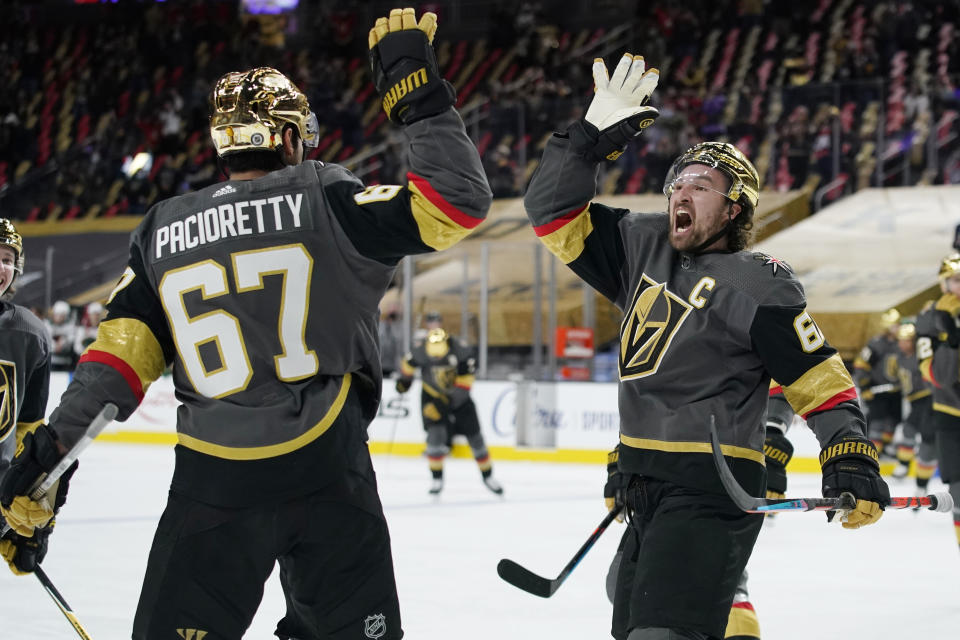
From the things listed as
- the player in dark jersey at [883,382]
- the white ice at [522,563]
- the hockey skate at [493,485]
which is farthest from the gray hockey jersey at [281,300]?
the player in dark jersey at [883,382]

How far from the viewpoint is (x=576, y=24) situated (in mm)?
19516

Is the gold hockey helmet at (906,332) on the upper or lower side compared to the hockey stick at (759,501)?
lower

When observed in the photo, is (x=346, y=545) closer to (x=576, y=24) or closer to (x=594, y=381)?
(x=594, y=381)

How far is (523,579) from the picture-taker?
303cm

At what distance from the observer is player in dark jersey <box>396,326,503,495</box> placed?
974 cm

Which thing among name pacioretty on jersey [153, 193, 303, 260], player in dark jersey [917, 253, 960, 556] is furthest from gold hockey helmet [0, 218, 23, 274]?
player in dark jersey [917, 253, 960, 556]

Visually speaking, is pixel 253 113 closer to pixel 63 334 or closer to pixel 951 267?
pixel 951 267

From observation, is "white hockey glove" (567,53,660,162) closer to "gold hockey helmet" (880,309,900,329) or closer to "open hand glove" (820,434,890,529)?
"open hand glove" (820,434,890,529)

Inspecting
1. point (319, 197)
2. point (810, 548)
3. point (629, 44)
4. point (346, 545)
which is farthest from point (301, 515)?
point (629, 44)

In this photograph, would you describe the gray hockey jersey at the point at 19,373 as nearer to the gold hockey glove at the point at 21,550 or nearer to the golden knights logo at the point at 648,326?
the gold hockey glove at the point at 21,550

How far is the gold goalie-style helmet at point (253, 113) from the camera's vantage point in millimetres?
2385

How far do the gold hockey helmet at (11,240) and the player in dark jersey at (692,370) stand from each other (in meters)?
1.59

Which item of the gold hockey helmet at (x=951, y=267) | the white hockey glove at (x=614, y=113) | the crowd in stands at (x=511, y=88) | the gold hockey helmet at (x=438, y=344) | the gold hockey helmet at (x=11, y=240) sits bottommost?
the gold hockey helmet at (x=438, y=344)

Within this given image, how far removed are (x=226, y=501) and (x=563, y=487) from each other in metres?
8.23
